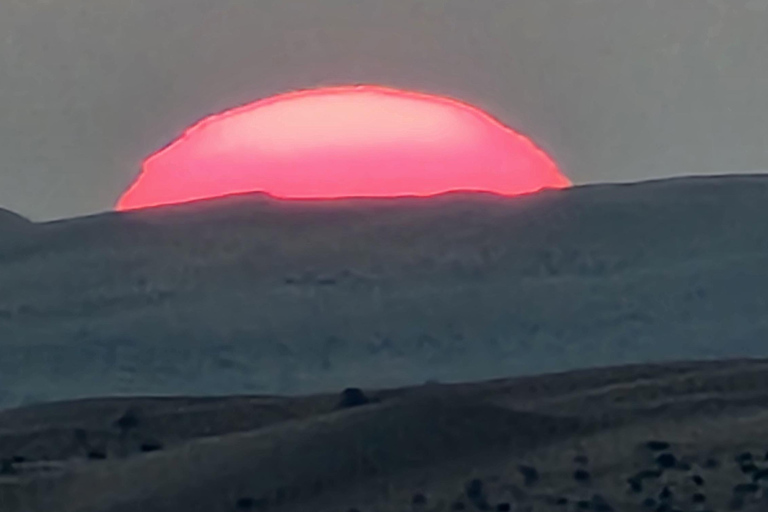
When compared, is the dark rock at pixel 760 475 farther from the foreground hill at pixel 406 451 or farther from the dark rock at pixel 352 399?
the dark rock at pixel 352 399

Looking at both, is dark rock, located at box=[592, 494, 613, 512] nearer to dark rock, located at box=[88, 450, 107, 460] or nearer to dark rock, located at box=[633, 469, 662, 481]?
dark rock, located at box=[633, 469, 662, 481]

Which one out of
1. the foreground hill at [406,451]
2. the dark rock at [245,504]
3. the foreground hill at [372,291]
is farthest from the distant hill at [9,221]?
the dark rock at [245,504]

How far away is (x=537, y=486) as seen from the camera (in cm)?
53

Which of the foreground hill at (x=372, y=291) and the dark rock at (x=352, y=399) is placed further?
the foreground hill at (x=372, y=291)

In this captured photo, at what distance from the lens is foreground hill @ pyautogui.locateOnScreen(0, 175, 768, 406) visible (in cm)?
85

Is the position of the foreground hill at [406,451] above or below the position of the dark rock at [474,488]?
above

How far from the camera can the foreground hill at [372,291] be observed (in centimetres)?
85

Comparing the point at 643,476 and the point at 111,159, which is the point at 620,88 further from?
the point at 643,476

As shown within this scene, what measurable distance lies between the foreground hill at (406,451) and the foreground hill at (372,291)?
14cm

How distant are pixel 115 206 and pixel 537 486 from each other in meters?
1.15

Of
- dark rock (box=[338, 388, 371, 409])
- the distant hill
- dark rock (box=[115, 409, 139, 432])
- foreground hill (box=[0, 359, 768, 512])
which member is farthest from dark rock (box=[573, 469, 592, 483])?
the distant hill

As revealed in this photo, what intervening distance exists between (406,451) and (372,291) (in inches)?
16.3

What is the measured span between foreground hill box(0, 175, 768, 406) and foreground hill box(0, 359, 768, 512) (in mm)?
140

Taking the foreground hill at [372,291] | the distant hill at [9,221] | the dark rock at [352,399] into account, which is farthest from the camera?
the distant hill at [9,221]
